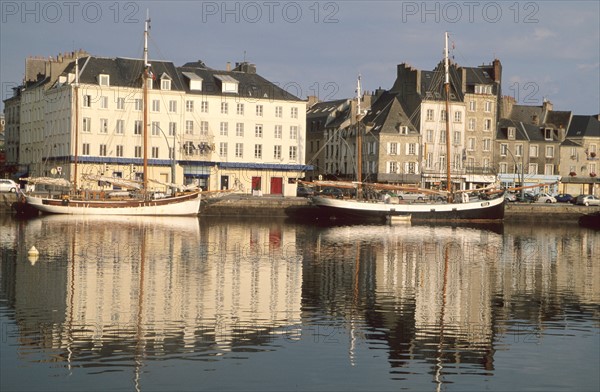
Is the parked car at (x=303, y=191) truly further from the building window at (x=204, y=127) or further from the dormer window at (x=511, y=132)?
the dormer window at (x=511, y=132)

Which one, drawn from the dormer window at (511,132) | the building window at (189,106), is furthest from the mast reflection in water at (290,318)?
the dormer window at (511,132)

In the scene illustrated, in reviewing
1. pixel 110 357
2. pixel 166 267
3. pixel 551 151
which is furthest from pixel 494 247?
pixel 551 151

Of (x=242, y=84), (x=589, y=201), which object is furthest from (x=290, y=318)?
(x=242, y=84)

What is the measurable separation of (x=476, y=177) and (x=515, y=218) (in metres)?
20.8

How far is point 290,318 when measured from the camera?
89.5 feet

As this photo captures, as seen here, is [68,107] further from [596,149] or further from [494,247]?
[596,149]

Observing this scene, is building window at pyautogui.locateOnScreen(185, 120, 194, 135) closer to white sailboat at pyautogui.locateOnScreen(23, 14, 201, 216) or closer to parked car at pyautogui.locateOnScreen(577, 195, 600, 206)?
white sailboat at pyautogui.locateOnScreen(23, 14, 201, 216)

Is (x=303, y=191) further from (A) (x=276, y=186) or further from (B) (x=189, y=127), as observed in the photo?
(B) (x=189, y=127)

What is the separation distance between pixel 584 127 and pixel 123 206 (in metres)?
61.0

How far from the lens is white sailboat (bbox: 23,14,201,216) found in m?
75.5

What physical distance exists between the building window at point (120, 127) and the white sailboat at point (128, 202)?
11.6m

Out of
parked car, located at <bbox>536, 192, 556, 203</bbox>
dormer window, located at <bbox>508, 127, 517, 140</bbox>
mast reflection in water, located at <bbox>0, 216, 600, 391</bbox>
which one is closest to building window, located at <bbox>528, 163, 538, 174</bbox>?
dormer window, located at <bbox>508, 127, 517, 140</bbox>

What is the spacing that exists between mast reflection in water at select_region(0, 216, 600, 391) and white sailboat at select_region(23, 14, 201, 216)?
24.8 meters

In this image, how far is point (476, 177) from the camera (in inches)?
4178
